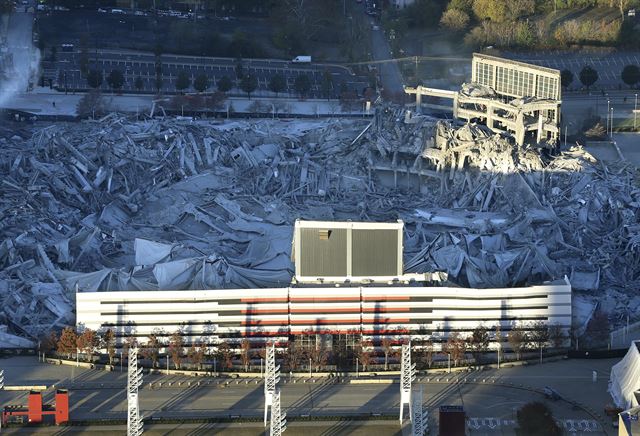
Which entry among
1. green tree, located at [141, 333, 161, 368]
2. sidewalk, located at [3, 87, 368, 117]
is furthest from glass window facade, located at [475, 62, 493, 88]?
green tree, located at [141, 333, 161, 368]

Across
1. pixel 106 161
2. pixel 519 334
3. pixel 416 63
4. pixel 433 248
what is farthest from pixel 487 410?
pixel 416 63

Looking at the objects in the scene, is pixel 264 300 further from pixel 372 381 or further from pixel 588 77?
pixel 588 77

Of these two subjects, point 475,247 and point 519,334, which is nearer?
point 519,334

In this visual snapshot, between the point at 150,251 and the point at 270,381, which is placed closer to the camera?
the point at 270,381

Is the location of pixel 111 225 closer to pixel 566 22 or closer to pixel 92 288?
pixel 92 288

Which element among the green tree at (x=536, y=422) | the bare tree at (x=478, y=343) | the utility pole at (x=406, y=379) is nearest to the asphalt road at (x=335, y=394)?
the green tree at (x=536, y=422)

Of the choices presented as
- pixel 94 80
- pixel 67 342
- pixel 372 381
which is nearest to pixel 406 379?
pixel 372 381

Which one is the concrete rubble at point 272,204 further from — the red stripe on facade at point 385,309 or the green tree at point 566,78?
the green tree at point 566,78
